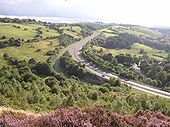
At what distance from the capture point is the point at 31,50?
148m

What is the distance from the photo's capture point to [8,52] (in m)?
135

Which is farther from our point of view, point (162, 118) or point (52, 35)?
point (52, 35)

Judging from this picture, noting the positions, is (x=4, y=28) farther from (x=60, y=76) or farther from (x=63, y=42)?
(x=60, y=76)

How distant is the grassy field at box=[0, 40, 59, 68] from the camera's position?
133 m

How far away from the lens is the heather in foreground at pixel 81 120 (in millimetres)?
12656

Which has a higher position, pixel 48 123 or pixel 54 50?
pixel 48 123

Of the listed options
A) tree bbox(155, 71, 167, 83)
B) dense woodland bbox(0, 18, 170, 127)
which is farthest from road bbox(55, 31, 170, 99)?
tree bbox(155, 71, 167, 83)

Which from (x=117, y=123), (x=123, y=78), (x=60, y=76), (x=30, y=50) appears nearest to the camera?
(x=117, y=123)

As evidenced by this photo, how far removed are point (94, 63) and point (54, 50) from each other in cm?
2175

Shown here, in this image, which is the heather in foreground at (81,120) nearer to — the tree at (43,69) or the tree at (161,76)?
the tree at (43,69)

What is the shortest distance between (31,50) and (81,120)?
5394 inches

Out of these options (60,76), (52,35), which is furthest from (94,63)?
(52,35)

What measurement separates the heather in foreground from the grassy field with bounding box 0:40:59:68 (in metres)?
105

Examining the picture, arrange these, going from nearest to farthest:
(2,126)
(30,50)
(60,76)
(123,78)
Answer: (2,126)
(60,76)
(123,78)
(30,50)
